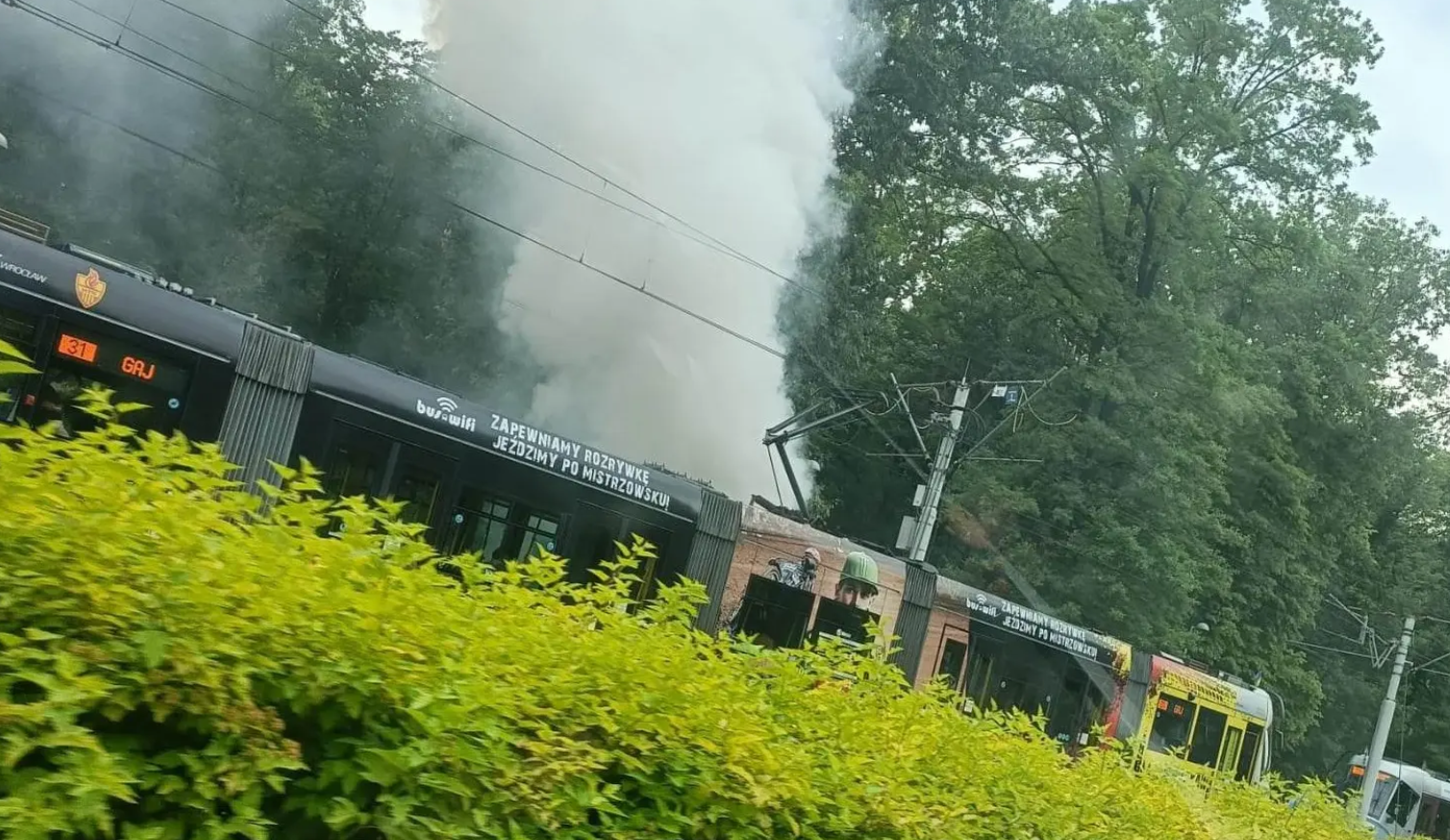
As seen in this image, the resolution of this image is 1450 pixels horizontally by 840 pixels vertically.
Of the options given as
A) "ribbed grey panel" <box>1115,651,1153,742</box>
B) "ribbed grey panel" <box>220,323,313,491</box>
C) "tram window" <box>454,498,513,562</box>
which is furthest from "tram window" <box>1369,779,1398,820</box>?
"ribbed grey panel" <box>220,323,313,491</box>

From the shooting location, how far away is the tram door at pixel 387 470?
11.2 m

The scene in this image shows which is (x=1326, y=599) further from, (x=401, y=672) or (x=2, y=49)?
(x=401, y=672)

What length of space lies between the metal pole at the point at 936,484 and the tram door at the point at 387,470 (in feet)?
31.7

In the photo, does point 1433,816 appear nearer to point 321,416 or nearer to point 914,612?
point 914,612

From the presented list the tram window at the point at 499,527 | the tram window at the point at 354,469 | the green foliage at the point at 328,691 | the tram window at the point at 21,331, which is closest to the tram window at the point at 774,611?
the tram window at the point at 499,527

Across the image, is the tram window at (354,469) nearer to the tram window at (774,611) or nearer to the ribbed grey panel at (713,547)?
the ribbed grey panel at (713,547)

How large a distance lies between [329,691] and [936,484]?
1897cm

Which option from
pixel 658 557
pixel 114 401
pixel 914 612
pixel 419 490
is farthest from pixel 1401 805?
pixel 114 401

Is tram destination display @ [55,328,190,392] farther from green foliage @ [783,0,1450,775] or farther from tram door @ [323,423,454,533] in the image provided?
green foliage @ [783,0,1450,775]

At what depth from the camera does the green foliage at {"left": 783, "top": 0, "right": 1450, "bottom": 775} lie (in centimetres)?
2680

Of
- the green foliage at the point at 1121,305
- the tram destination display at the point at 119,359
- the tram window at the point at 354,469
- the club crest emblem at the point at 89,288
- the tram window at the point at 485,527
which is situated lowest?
the tram window at the point at 485,527

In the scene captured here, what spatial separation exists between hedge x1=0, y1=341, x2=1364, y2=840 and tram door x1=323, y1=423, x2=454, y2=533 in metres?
7.40

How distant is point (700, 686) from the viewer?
3.60 metres

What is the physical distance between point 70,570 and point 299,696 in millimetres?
459
